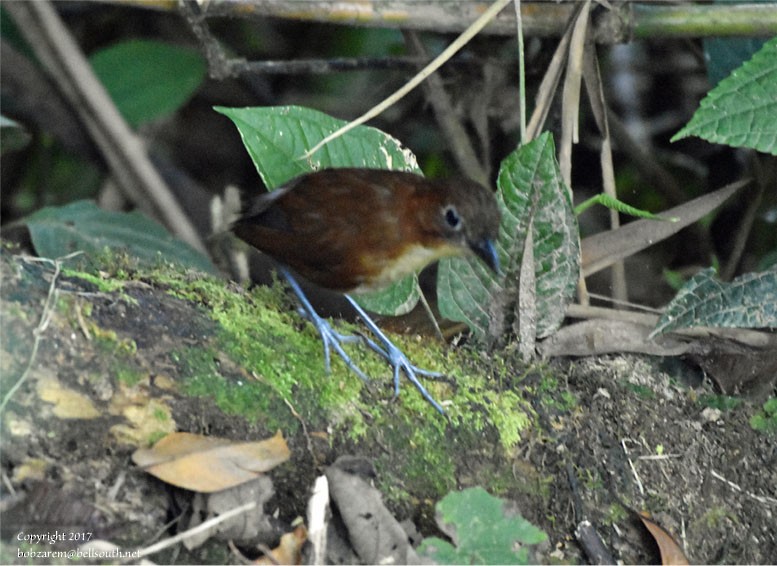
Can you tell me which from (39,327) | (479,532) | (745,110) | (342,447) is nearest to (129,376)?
(39,327)

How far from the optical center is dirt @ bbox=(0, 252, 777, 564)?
2.04 metres

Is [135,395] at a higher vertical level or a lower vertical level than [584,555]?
higher

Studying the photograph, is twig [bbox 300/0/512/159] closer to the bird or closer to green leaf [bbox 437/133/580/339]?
the bird

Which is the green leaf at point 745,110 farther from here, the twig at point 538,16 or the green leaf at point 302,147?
the green leaf at point 302,147

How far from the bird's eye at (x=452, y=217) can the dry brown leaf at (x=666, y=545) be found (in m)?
0.98

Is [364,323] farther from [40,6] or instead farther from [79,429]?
[40,6]

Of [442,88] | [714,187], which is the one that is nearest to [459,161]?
[442,88]

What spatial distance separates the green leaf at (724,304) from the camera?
2.84 m

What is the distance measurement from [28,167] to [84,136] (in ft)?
2.17

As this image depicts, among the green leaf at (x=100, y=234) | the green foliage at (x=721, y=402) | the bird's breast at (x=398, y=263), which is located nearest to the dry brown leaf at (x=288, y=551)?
the bird's breast at (x=398, y=263)

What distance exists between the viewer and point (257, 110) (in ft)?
9.78

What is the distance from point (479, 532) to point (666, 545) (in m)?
0.56

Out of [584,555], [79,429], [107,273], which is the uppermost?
[107,273]

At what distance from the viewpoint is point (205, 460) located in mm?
2127
